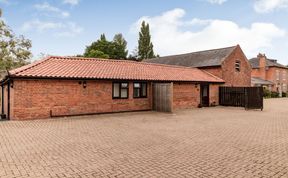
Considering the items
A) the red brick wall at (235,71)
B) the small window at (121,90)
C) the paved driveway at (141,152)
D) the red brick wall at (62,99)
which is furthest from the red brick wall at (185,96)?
the paved driveway at (141,152)

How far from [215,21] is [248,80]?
378 inches

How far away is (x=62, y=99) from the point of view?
14055mm

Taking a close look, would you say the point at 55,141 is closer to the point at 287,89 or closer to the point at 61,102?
the point at 61,102

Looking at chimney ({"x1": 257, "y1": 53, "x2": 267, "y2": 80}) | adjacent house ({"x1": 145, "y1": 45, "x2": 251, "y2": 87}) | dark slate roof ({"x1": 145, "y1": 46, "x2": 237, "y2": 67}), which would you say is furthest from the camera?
chimney ({"x1": 257, "y1": 53, "x2": 267, "y2": 80})

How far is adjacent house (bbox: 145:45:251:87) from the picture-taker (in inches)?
1016

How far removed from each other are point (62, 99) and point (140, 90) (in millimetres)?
6323

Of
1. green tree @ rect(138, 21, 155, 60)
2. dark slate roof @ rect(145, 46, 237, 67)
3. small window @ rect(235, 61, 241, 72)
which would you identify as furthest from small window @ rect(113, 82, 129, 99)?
green tree @ rect(138, 21, 155, 60)

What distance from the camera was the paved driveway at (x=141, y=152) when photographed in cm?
519

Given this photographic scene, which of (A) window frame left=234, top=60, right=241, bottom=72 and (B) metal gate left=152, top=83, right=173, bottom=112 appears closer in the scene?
(B) metal gate left=152, top=83, right=173, bottom=112

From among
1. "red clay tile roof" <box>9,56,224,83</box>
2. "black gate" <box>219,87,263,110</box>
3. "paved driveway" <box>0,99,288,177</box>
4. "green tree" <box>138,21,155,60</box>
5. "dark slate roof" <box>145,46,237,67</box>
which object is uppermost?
"green tree" <box>138,21,155,60</box>

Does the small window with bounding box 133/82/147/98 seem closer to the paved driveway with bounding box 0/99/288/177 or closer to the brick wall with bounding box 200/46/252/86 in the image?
the paved driveway with bounding box 0/99/288/177

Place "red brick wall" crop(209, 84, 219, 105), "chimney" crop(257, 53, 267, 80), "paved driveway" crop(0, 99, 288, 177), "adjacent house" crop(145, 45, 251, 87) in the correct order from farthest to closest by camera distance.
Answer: "chimney" crop(257, 53, 267, 80)
"adjacent house" crop(145, 45, 251, 87)
"red brick wall" crop(209, 84, 219, 105)
"paved driveway" crop(0, 99, 288, 177)

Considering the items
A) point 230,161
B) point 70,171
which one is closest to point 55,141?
point 70,171

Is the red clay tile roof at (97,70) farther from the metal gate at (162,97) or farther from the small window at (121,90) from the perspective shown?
the metal gate at (162,97)
